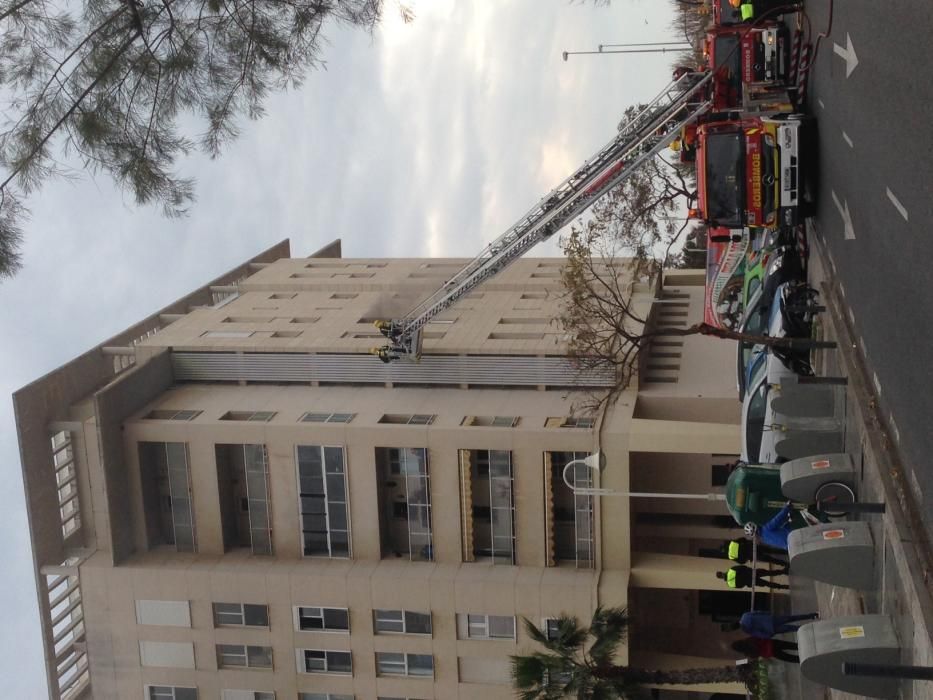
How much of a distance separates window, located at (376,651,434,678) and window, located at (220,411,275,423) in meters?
9.16

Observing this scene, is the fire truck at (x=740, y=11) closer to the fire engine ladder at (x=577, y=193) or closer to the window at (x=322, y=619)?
the fire engine ladder at (x=577, y=193)

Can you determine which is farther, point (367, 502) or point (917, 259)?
point (367, 502)

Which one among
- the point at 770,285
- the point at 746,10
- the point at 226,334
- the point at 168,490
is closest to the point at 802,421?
the point at 770,285

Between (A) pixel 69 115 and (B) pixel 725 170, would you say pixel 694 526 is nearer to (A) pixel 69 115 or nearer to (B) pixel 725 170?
(B) pixel 725 170

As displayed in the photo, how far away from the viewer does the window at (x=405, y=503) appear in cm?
3030

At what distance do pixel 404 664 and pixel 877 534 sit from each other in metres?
22.1

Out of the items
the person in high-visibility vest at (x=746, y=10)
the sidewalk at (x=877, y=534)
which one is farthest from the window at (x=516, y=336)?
the sidewalk at (x=877, y=534)

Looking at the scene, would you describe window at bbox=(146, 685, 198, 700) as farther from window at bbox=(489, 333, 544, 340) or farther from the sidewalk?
the sidewalk

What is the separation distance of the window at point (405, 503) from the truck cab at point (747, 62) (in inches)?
581

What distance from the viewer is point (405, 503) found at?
31.8 m

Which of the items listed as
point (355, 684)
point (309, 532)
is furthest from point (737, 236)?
point (355, 684)

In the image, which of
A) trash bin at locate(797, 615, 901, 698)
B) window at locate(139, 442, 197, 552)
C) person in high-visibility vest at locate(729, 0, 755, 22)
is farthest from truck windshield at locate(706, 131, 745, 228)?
window at locate(139, 442, 197, 552)

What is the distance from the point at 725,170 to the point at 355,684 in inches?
840

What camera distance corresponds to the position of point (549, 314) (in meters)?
36.8
